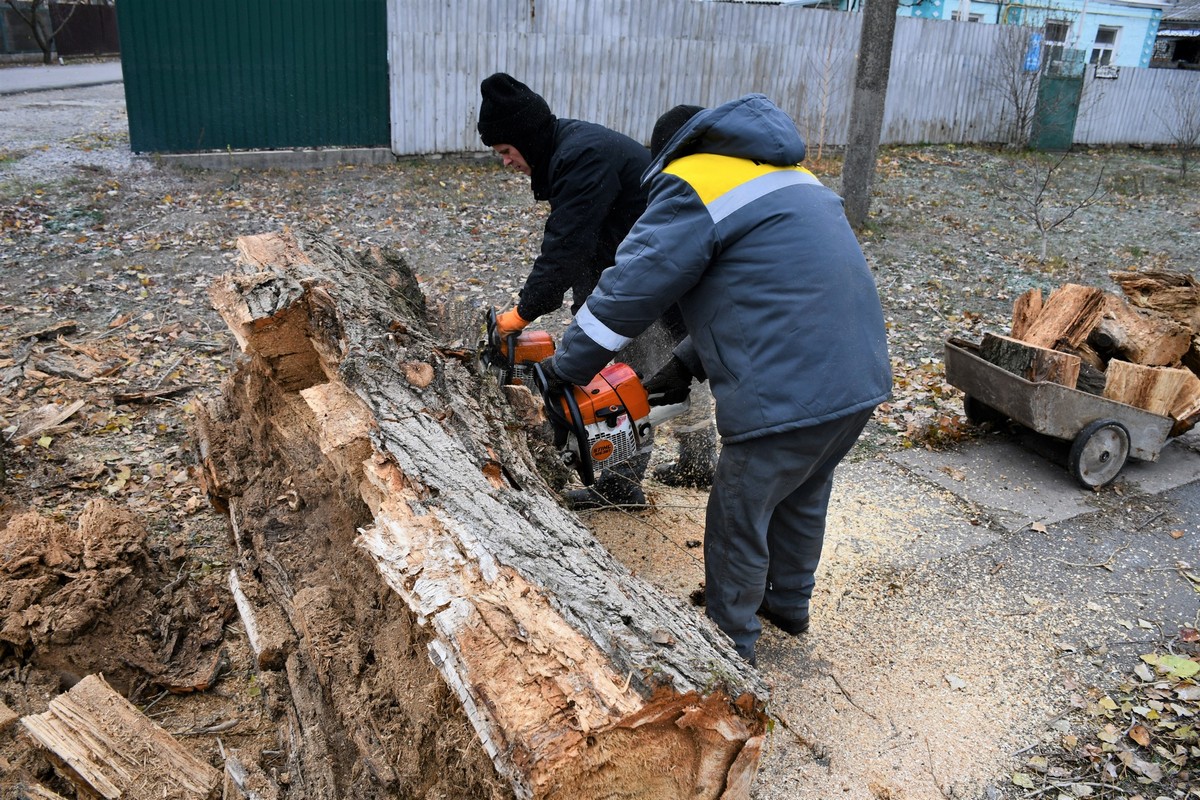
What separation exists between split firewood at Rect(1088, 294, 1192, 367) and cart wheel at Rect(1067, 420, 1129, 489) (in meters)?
0.54

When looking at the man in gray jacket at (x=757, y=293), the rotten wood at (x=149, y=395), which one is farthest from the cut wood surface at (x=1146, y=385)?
the rotten wood at (x=149, y=395)

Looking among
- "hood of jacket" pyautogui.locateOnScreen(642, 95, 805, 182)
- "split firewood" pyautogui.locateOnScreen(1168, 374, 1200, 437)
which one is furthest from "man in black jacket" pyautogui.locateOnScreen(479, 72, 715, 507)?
"split firewood" pyautogui.locateOnScreen(1168, 374, 1200, 437)

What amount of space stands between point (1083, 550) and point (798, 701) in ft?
6.27

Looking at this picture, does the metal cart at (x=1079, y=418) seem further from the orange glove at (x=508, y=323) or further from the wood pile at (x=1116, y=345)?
the orange glove at (x=508, y=323)

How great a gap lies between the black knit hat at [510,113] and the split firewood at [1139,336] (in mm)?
3319

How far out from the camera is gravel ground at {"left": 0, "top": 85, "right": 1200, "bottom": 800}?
4.29m

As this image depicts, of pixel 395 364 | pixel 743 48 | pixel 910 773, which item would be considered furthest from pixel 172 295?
pixel 743 48

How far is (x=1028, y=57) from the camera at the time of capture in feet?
50.3

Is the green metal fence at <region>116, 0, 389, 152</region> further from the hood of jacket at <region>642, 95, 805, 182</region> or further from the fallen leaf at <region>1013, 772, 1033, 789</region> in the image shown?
the fallen leaf at <region>1013, 772, 1033, 789</region>

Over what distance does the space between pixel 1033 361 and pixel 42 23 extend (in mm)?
26209

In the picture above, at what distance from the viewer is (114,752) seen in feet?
7.32

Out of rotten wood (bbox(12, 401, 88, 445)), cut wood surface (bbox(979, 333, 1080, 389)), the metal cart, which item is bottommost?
rotten wood (bbox(12, 401, 88, 445))

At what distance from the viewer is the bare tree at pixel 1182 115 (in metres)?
16.3

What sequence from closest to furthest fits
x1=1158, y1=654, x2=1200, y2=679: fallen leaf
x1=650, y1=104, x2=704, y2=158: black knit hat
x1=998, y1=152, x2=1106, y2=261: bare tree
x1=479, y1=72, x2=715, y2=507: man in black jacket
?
x1=650, y1=104, x2=704, y2=158: black knit hat → x1=1158, y1=654, x2=1200, y2=679: fallen leaf → x1=479, y1=72, x2=715, y2=507: man in black jacket → x1=998, y1=152, x2=1106, y2=261: bare tree
